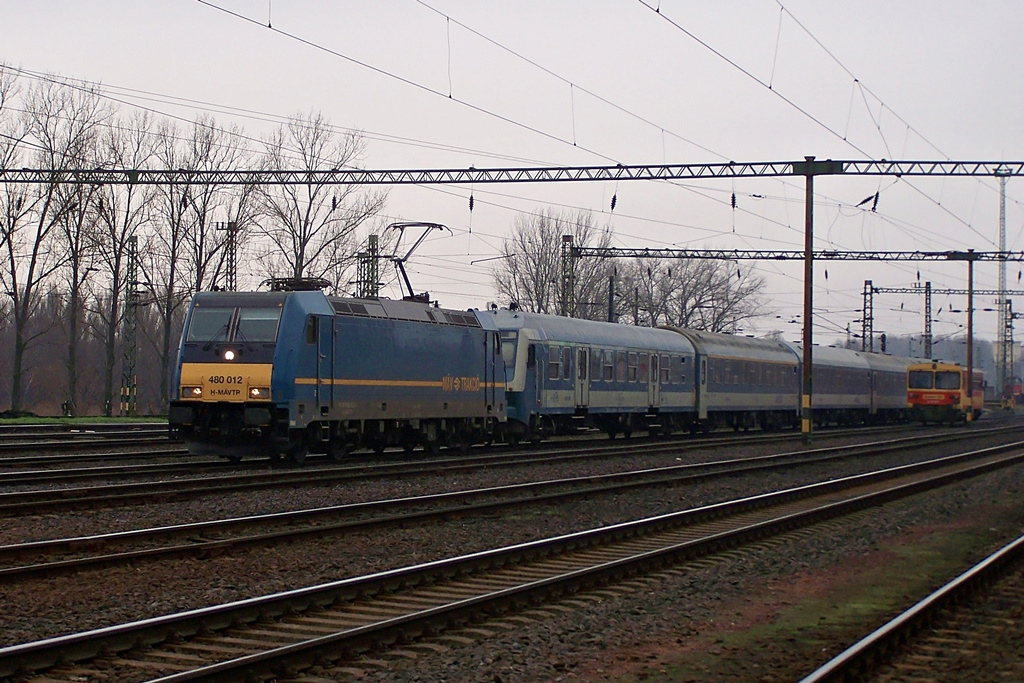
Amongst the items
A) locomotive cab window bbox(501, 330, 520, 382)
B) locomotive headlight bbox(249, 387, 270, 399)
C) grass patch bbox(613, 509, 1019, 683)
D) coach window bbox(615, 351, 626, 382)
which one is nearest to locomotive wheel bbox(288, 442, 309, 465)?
locomotive headlight bbox(249, 387, 270, 399)

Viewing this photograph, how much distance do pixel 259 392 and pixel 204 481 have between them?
3203 mm

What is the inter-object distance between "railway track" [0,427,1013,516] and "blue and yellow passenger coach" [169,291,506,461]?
0.95 metres

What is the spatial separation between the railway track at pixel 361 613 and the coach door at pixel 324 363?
8.88 meters

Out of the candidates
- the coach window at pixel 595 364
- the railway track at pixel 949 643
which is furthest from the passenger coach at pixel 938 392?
the railway track at pixel 949 643

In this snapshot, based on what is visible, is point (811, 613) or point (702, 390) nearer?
point (811, 613)

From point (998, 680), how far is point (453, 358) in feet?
62.3

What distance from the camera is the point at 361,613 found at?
29.6ft

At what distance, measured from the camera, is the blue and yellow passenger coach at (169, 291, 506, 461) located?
20625 mm

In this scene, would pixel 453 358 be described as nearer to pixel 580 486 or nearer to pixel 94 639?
pixel 580 486

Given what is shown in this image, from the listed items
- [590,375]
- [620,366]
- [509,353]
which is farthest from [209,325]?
[620,366]

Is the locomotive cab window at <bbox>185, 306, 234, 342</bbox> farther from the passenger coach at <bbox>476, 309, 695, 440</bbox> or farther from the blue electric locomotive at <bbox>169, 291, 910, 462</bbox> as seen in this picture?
the passenger coach at <bbox>476, 309, 695, 440</bbox>

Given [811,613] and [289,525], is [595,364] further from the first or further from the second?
[811,613]

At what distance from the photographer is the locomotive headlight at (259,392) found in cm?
2045

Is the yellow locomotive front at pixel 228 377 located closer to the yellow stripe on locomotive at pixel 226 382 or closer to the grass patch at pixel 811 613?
the yellow stripe on locomotive at pixel 226 382
